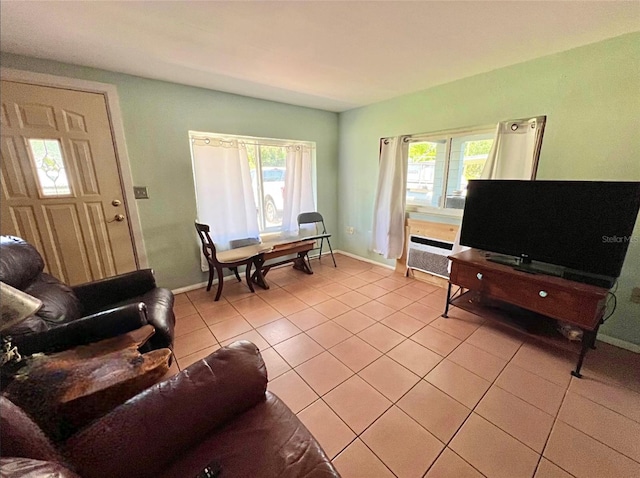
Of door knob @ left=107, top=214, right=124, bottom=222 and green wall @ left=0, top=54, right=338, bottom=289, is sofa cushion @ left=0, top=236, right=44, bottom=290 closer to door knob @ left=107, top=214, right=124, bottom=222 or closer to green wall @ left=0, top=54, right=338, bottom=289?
door knob @ left=107, top=214, right=124, bottom=222

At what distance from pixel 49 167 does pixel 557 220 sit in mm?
3954

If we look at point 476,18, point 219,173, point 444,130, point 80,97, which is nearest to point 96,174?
point 80,97

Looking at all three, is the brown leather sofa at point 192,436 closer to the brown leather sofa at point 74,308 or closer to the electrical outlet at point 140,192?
the brown leather sofa at point 74,308

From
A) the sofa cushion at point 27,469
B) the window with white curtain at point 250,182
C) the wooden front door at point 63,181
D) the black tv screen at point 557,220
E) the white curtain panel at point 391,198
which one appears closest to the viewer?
the sofa cushion at point 27,469

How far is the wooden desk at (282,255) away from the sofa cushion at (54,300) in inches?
61.3

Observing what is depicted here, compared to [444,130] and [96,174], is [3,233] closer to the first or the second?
[96,174]

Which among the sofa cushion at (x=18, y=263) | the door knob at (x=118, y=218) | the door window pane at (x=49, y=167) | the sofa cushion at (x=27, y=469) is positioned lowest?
the sofa cushion at (x=27, y=469)

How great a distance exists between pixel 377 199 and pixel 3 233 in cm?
359

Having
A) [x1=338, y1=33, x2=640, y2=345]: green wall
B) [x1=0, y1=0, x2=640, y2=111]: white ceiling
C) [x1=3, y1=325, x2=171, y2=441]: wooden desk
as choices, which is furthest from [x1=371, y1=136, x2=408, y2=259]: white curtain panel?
[x1=3, y1=325, x2=171, y2=441]: wooden desk

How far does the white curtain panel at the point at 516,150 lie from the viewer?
2.15m

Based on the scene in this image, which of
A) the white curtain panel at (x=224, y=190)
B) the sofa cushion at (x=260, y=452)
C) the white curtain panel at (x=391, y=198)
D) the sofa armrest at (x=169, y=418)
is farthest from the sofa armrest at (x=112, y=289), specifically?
the white curtain panel at (x=391, y=198)

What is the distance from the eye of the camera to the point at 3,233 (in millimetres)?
2068

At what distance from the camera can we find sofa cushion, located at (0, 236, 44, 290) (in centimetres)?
133

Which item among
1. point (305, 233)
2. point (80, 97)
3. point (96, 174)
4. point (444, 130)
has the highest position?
point (80, 97)
